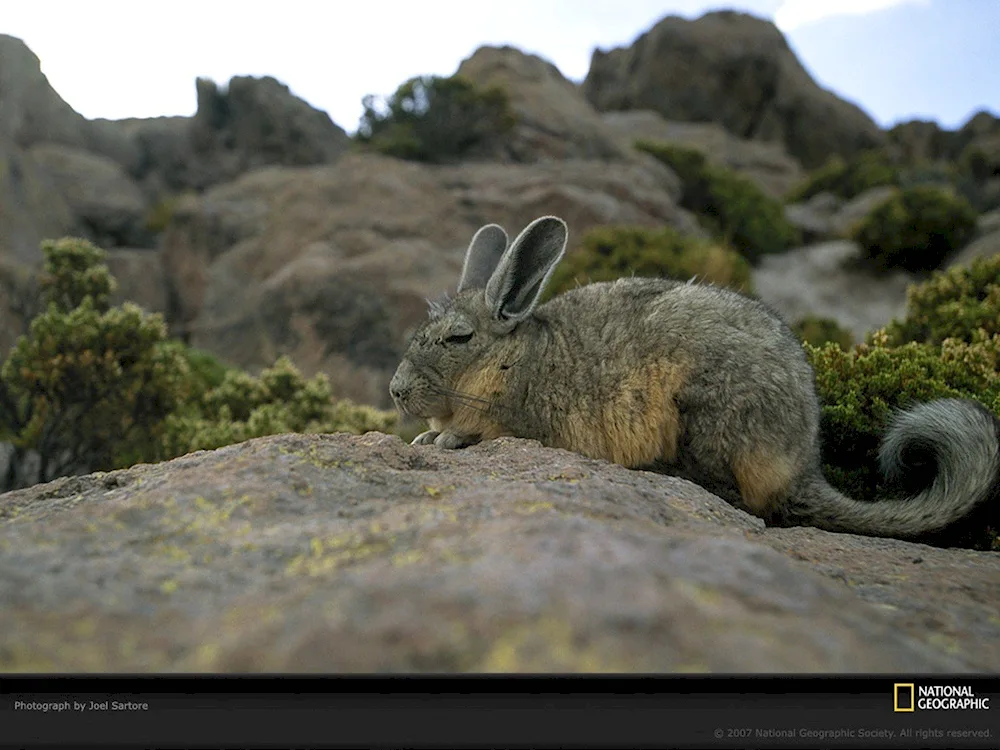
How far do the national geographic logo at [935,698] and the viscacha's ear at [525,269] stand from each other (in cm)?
266

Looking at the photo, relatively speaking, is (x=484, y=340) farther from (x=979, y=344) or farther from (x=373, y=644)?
(x=979, y=344)

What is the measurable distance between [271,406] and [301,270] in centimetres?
565

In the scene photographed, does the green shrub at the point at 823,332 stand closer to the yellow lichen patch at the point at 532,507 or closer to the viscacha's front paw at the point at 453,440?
the viscacha's front paw at the point at 453,440

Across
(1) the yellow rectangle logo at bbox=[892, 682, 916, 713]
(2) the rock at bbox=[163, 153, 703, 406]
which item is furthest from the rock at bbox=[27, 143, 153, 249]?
(1) the yellow rectangle logo at bbox=[892, 682, 916, 713]

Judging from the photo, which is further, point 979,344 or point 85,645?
point 979,344

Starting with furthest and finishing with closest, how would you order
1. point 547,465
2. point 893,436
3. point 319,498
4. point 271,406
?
point 271,406 → point 893,436 → point 547,465 → point 319,498

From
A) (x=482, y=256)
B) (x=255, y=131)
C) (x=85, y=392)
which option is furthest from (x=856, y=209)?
(x=85, y=392)

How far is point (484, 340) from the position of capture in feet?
13.3

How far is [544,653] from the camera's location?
1.25m

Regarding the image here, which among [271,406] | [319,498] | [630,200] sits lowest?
[271,406]

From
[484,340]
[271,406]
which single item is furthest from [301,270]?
[484,340]

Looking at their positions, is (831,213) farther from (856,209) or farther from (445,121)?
(445,121)

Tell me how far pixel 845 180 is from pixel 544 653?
3461 cm

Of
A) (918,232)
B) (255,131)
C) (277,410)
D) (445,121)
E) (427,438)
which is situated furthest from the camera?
(255,131)
